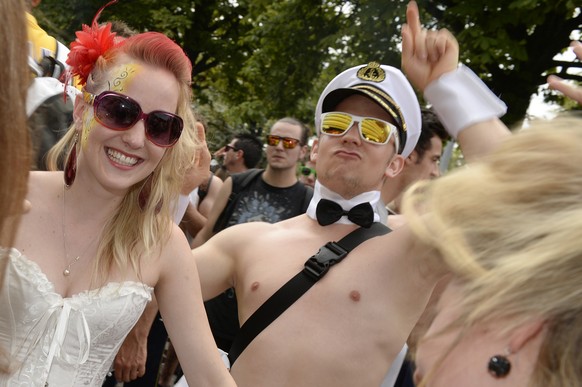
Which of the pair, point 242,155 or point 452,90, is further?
point 242,155

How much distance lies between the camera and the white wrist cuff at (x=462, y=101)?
1868 mm

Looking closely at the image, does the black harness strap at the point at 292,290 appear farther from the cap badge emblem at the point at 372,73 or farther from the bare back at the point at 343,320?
the cap badge emblem at the point at 372,73

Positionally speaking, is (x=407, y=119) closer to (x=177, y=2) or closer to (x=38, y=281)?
(x=38, y=281)

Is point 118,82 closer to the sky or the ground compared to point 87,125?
closer to the sky

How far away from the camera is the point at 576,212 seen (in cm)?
95

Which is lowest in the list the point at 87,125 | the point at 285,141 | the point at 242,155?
the point at 242,155

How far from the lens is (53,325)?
234 cm

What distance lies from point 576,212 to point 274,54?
13312mm

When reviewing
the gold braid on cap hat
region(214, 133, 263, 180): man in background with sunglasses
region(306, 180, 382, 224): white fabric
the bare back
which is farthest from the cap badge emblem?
region(214, 133, 263, 180): man in background with sunglasses

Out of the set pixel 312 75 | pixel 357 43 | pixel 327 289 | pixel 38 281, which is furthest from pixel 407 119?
pixel 312 75

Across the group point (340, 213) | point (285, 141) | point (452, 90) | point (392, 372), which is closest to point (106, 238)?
point (340, 213)

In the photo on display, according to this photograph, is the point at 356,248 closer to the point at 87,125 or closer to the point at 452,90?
the point at 452,90

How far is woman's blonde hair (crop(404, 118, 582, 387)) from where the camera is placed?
3.07ft

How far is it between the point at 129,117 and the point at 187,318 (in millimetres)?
774
